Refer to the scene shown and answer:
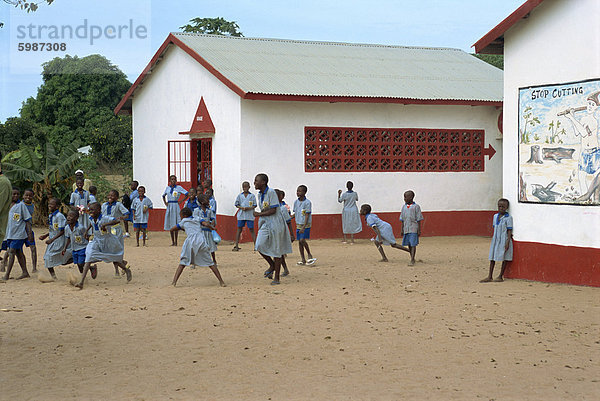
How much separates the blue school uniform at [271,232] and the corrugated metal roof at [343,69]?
569 centimetres

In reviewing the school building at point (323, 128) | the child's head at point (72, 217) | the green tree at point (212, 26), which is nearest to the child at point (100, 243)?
the child's head at point (72, 217)

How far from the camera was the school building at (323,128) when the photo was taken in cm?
1659

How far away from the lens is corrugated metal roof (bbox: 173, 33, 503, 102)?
55.5 feet

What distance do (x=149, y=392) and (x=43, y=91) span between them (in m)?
35.0

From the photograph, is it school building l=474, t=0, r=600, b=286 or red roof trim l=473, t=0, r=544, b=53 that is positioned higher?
red roof trim l=473, t=0, r=544, b=53

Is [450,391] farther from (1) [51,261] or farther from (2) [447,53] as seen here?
(2) [447,53]

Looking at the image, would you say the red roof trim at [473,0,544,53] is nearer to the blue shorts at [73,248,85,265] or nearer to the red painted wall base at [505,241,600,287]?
the red painted wall base at [505,241,600,287]

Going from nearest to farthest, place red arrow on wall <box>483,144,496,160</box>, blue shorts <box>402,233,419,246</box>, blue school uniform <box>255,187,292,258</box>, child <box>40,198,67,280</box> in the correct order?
1. blue school uniform <box>255,187,292,258</box>
2. child <box>40,198,67,280</box>
3. blue shorts <box>402,233,419,246</box>
4. red arrow on wall <box>483,144,496,160</box>

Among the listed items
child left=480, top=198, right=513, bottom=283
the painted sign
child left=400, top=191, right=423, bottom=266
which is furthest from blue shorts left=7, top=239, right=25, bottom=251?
the painted sign

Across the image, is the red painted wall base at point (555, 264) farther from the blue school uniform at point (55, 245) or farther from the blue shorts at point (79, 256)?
the blue school uniform at point (55, 245)

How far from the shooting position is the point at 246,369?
6.15 metres

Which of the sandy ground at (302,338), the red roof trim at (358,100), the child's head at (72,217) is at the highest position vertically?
the red roof trim at (358,100)

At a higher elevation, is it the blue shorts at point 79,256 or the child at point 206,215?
the child at point 206,215

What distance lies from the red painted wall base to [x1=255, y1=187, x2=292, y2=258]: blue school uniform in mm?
3254
